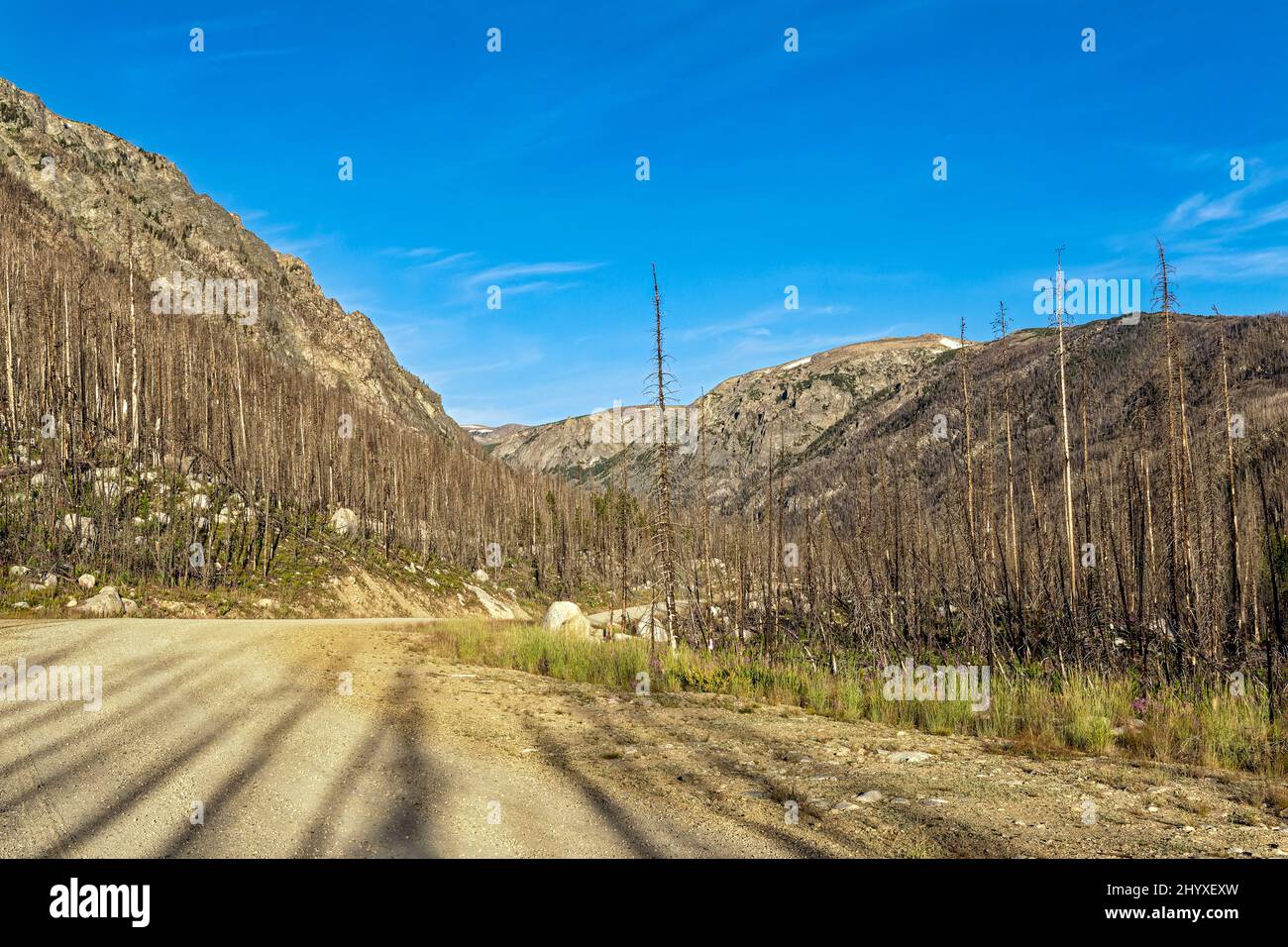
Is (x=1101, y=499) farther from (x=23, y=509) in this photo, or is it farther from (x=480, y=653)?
(x=23, y=509)

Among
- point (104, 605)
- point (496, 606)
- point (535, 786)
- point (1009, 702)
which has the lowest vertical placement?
point (496, 606)

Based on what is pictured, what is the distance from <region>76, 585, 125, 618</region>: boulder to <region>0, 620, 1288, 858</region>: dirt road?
40.7ft

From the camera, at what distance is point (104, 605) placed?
2141cm

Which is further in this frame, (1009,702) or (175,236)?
(175,236)

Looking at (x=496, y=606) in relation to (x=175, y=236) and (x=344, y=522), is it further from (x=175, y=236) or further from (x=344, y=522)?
(x=175, y=236)

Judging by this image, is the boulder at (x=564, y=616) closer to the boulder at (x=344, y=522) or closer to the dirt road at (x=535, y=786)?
the dirt road at (x=535, y=786)

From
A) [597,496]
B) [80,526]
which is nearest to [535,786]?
[80,526]

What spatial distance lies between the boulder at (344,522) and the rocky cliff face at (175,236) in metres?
42.9

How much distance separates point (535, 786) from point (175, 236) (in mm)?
114562

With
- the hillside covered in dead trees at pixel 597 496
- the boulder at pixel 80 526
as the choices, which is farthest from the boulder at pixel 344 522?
the boulder at pixel 80 526

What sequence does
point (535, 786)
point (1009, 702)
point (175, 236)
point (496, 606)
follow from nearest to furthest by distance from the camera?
point (535, 786), point (1009, 702), point (496, 606), point (175, 236)

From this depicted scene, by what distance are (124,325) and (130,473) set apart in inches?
778

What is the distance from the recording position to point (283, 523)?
4022cm
